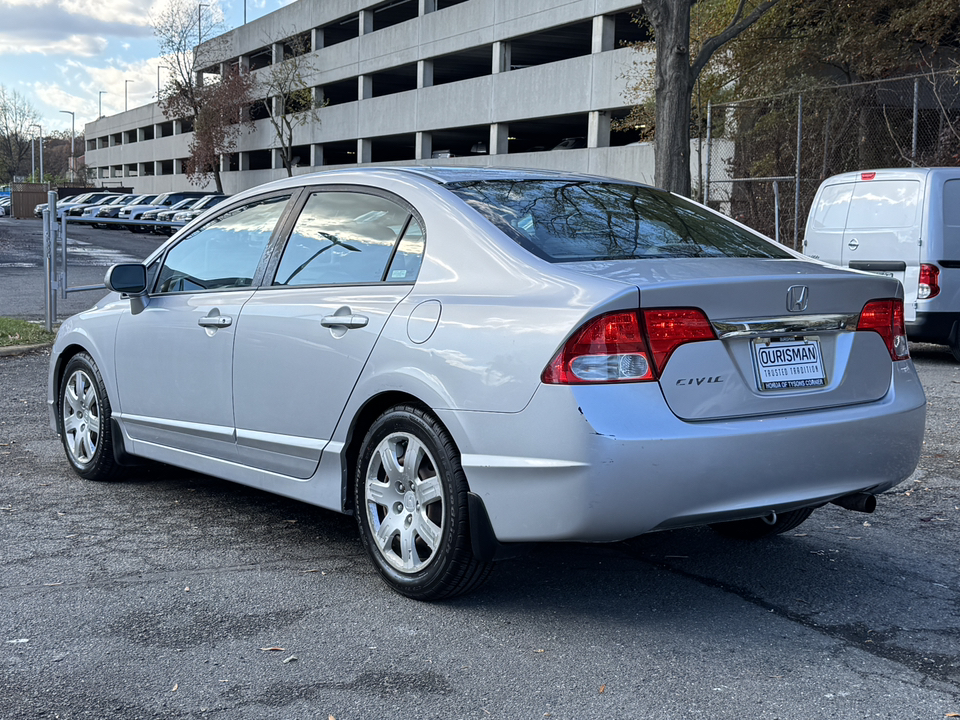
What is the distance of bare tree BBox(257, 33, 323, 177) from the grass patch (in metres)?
37.7

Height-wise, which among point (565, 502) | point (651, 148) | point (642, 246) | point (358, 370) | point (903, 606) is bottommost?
point (903, 606)

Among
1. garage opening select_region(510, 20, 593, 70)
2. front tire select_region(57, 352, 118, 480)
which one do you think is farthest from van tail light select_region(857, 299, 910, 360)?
garage opening select_region(510, 20, 593, 70)

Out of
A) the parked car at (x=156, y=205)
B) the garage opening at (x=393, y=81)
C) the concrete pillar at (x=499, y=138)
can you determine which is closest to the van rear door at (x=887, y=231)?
the concrete pillar at (x=499, y=138)

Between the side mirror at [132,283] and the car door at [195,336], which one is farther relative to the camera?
the side mirror at [132,283]

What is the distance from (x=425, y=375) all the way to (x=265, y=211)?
62.8 inches

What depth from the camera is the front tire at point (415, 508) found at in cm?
380

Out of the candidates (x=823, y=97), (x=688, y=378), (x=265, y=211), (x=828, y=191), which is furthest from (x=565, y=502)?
(x=823, y=97)

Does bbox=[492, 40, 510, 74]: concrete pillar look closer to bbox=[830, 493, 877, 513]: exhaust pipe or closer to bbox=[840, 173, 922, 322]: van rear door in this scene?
bbox=[840, 173, 922, 322]: van rear door

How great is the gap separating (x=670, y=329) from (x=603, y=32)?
29762 millimetres

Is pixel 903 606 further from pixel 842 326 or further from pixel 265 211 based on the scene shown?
pixel 265 211

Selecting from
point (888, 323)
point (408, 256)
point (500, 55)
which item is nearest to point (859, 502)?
point (888, 323)

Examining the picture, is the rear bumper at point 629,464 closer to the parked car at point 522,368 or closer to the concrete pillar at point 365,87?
the parked car at point 522,368

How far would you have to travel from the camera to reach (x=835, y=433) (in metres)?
3.80

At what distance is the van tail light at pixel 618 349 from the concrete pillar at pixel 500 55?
35.0 m
